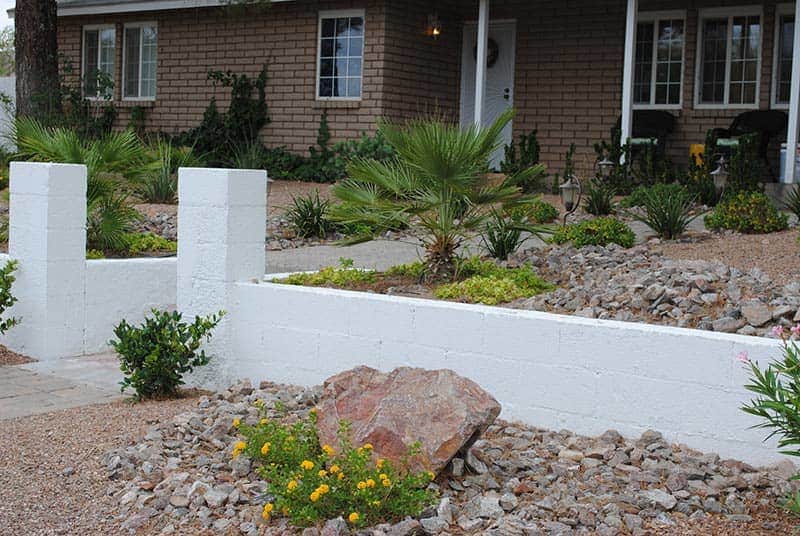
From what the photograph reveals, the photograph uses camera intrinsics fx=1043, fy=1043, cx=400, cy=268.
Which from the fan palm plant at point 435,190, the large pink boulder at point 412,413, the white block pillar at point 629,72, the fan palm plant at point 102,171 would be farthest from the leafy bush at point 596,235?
the white block pillar at point 629,72

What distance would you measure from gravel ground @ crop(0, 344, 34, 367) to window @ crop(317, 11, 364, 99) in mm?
10173

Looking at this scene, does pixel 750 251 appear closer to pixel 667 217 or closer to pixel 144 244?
pixel 667 217

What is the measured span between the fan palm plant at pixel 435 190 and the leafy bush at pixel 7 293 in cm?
264

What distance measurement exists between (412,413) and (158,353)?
7.42ft

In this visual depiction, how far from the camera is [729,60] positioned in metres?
15.6

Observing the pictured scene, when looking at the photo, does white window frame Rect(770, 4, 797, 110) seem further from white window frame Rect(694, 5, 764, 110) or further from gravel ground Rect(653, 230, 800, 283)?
gravel ground Rect(653, 230, 800, 283)

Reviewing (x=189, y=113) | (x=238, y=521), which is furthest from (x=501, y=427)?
(x=189, y=113)

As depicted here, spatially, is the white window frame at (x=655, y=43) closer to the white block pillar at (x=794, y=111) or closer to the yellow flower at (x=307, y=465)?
the white block pillar at (x=794, y=111)

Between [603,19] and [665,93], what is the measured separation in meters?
1.53

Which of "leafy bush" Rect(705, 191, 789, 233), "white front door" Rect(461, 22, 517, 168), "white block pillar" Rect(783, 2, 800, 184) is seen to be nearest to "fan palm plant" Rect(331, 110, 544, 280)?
"leafy bush" Rect(705, 191, 789, 233)

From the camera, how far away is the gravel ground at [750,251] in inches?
295

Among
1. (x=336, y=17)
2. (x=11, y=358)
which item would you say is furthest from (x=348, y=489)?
(x=336, y=17)

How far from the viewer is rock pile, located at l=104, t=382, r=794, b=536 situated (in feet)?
13.6

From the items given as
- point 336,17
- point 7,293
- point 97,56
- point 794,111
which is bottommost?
point 7,293
